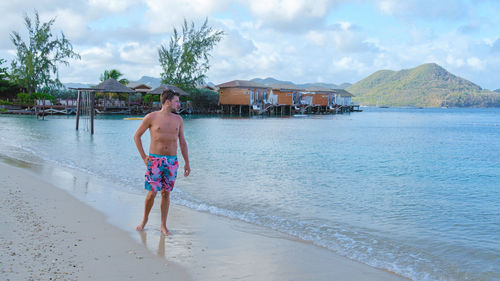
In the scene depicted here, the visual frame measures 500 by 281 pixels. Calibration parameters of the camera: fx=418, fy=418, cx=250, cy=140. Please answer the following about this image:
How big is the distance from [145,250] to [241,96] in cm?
5883

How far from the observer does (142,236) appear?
17.5 ft

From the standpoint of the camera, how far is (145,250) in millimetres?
4762

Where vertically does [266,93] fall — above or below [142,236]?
above

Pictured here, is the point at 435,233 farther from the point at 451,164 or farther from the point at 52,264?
the point at 451,164

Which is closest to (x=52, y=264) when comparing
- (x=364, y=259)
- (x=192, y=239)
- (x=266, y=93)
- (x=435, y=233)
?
(x=192, y=239)

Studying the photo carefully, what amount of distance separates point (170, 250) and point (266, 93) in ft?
209

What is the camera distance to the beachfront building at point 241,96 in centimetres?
6297

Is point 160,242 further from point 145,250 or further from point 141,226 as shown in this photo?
point 141,226

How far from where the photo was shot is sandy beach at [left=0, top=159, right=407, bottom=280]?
4059 mm

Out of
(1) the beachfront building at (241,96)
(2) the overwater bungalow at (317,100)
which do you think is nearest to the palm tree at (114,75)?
(1) the beachfront building at (241,96)

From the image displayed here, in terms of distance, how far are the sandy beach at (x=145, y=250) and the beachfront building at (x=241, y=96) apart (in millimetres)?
56385

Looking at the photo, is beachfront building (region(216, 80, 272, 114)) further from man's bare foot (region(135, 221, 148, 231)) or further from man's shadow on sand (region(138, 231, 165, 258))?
man's shadow on sand (region(138, 231, 165, 258))

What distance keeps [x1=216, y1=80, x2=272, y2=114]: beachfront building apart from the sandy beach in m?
56.4

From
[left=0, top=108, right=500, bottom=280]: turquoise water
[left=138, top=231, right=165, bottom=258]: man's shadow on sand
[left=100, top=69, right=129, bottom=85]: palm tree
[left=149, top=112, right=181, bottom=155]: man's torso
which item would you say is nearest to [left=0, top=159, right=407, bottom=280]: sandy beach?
[left=138, top=231, right=165, bottom=258]: man's shadow on sand
